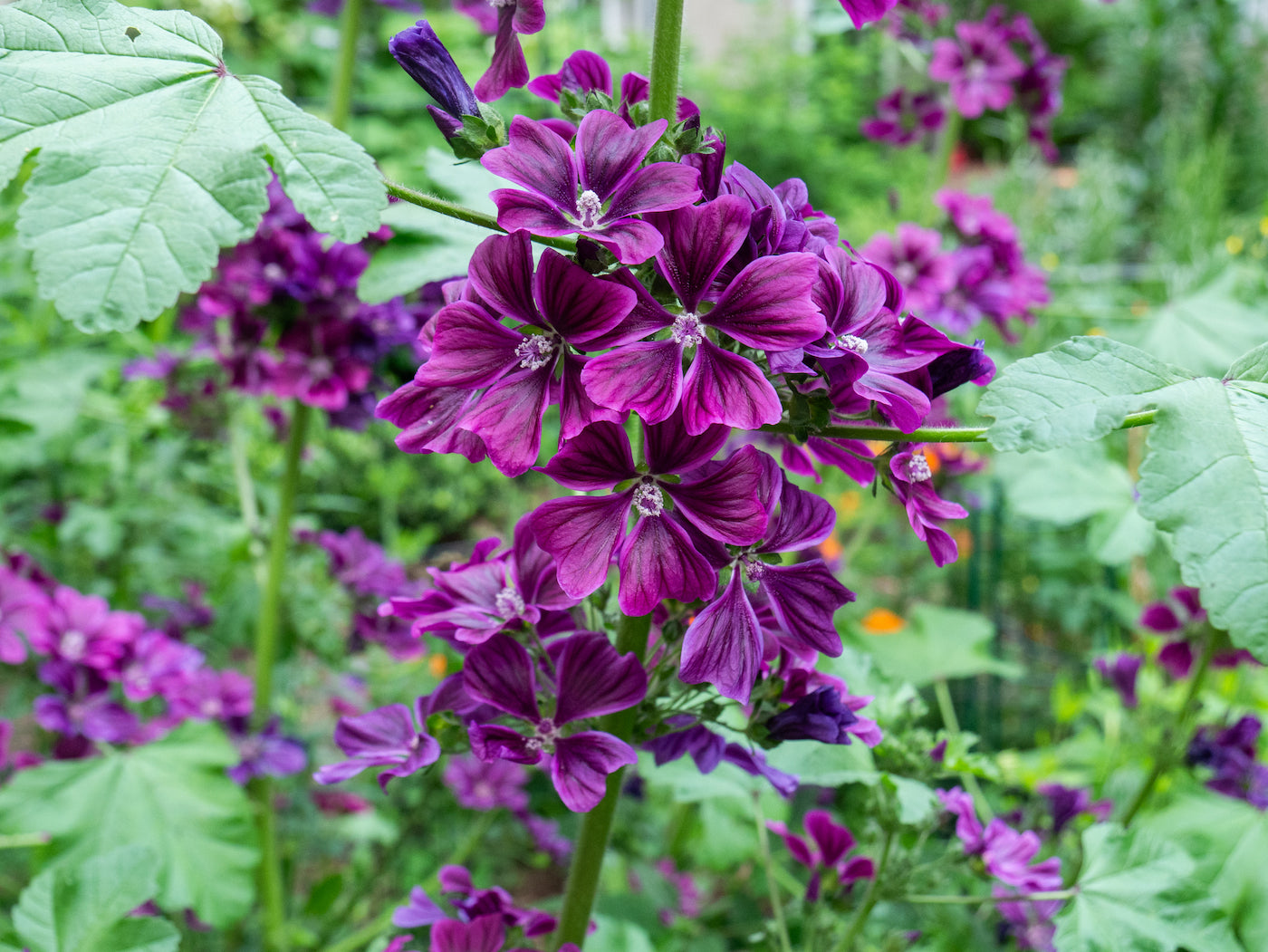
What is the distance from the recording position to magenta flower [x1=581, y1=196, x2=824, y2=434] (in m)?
0.67

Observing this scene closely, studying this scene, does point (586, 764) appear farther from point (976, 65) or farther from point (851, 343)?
point (976, 65)

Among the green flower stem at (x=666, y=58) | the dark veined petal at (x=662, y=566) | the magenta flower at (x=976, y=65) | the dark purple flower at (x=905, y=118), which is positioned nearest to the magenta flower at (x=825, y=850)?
the dark veined petal at (x=662, y=566)

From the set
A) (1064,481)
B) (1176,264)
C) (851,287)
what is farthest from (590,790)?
(1176,264)

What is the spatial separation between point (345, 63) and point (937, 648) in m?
1.61

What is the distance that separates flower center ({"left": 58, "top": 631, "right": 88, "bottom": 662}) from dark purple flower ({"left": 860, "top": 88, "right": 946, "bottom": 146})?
2.14m

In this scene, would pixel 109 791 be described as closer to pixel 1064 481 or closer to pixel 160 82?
pixel 160 82

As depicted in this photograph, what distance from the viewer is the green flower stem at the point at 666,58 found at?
783 mm

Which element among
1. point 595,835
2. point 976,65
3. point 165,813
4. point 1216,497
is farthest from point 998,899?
point 976,65

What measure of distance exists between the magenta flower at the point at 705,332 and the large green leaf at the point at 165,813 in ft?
4.03

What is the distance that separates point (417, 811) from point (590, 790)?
151 cm

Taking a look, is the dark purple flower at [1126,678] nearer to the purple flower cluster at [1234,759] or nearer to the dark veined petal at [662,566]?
the purple flower cluster at [1234,759]

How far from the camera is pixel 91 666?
5.06 ft

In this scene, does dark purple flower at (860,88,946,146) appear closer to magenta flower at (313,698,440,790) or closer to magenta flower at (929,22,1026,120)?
magenta flower at (929,22,1026,120)

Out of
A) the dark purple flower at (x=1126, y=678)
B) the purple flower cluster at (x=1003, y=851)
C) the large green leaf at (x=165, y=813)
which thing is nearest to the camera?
the purple flower cluster at (x=1003, y=851)
